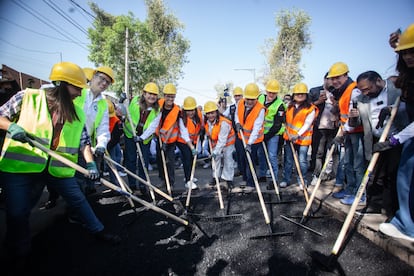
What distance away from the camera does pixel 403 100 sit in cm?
230

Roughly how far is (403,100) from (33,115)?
3822 millimetres

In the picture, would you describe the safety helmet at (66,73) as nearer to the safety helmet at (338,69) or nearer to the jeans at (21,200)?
the jeans at (21,200)

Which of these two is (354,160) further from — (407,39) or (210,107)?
(210,107)

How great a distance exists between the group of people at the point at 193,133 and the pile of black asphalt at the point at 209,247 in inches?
12.1

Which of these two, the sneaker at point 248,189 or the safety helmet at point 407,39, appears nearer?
the safety helmet at point 407,39

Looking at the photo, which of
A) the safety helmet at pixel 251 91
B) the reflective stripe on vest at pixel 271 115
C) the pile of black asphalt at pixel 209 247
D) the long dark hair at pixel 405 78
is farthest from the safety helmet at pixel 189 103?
the long dark hair at pixel 405 78

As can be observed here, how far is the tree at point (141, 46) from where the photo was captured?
1758 centimetres

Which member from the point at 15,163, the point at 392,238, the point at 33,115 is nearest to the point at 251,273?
the point at 392,238

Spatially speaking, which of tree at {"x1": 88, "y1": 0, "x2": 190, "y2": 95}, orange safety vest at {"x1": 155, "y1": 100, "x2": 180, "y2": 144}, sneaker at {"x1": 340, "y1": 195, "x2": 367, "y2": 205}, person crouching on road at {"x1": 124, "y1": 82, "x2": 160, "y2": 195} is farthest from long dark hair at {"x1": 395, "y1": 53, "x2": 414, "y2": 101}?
tree at {"x1": 88, "y1": 0, "x2": 190, "y2": 95}

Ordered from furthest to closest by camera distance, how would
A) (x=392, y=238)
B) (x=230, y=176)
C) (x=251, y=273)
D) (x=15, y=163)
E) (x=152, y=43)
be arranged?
(x=152, y=43), (x=230, y=176), (x=392, y=238), (x=251, y=273), (x=15, y=163)

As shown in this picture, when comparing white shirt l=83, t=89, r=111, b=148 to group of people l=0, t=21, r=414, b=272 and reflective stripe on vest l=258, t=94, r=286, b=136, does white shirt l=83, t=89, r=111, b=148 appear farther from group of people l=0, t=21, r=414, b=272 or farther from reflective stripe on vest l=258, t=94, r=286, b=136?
reflective stripe on vest l=258, t=94, r=286, b=136

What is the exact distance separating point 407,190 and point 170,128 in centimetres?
366

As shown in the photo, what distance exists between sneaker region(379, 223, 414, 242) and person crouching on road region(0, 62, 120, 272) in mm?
3471

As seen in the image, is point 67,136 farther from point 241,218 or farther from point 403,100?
point 403,100
